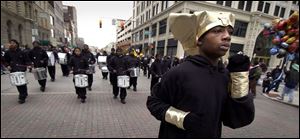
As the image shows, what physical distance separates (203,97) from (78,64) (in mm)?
5316

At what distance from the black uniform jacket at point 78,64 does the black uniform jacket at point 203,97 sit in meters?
4.94

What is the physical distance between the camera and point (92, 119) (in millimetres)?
4391

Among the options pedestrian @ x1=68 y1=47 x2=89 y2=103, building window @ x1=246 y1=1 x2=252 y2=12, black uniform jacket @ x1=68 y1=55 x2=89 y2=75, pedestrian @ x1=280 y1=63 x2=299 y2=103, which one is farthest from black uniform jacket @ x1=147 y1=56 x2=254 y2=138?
building window @ x1=246 y1=1 x2=252 y2=12

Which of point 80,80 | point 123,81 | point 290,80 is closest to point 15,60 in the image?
point 80,80

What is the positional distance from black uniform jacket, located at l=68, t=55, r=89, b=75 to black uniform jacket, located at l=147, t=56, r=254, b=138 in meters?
4.94

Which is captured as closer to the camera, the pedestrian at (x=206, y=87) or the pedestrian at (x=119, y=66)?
the pedestrian at (x=206, y=87)

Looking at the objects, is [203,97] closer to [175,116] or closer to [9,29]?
[175,116]

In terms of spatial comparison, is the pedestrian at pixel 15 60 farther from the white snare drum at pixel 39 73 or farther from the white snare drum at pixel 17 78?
the white snare drum at pixel 39 73

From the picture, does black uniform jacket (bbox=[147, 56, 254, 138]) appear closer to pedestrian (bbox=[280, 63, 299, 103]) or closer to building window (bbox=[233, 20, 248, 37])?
pedestrian (bbox=[280, 63, 299, 103])

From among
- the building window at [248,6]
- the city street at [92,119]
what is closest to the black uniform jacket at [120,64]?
the city street at [92,119]

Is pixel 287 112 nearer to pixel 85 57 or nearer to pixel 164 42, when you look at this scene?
pixel 85 57

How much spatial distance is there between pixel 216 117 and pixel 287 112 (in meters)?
6.44

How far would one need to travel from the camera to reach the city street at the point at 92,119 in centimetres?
372

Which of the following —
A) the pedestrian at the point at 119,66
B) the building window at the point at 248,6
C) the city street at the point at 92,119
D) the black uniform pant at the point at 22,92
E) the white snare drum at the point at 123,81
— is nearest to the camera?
the city street at the point at 92,119
